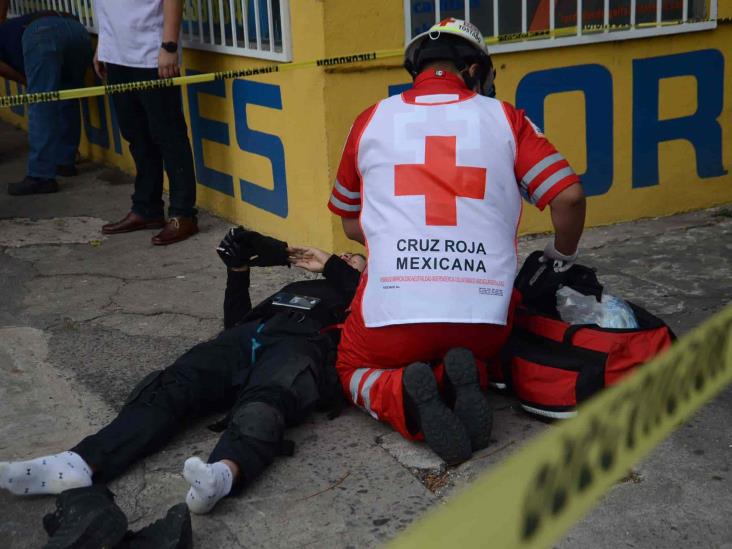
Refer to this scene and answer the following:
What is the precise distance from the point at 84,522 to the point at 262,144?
3.32 meters

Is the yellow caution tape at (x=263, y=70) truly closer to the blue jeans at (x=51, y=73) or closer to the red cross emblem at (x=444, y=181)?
the blue jeans at (x=51, y=73)

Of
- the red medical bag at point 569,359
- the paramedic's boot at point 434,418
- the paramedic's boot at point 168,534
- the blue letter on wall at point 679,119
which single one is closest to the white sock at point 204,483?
the paramedic's boot at point 168,534

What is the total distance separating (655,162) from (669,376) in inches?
179

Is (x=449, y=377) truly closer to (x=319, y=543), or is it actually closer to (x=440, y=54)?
(x=319, y=543)

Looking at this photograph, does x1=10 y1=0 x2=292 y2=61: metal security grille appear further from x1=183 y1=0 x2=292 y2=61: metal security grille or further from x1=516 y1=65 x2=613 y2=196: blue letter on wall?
x1=516 y1=65 x2=613 y2=196: blue letter on wall

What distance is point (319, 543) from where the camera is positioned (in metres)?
2.80

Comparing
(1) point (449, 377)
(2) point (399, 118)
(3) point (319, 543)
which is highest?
(2) point (399, 118)

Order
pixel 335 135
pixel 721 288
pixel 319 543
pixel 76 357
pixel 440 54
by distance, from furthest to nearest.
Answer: pixel 335 135 → pixel 721 288 → pixel 76 357 → pixel 440 54 → pixel 319 543

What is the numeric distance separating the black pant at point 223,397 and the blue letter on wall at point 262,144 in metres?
1.97

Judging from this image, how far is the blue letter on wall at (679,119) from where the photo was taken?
5832 mm

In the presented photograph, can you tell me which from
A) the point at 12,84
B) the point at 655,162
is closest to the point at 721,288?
the point at 655,162

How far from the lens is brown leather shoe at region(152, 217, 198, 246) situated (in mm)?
5820

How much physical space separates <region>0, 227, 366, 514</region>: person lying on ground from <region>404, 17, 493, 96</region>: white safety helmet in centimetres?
80

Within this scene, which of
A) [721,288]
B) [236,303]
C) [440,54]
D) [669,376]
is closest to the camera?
[669,376]
